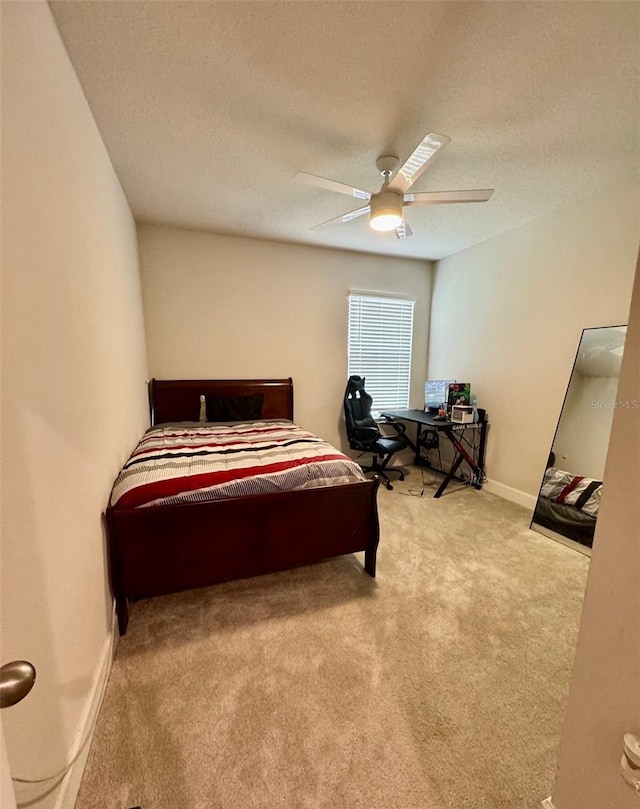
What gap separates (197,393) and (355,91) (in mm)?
2712

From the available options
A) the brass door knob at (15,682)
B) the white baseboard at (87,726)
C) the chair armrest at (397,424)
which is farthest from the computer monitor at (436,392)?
the brass door knob at (15,682)

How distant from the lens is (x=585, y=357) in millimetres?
2549

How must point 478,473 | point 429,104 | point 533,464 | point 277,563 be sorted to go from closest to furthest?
point 429,104, point 277,563, point 533,464, point 478,473

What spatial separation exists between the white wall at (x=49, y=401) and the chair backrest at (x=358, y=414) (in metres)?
2.47

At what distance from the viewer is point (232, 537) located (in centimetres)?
177

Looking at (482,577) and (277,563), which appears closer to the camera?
(277,563)

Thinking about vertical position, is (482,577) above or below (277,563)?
below

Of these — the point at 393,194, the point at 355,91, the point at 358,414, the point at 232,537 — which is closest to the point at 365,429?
the point at 358,414

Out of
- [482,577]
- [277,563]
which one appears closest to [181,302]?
[277,563]

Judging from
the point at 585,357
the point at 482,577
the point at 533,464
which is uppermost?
the point at 585,357

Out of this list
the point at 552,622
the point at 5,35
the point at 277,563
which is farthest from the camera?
the point at 277,563

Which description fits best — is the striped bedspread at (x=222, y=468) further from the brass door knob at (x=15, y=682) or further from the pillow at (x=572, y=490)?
the pillow at (x=572, y=490)

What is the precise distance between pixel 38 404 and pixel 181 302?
2.61m

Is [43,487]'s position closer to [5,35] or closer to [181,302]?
[5,35]
